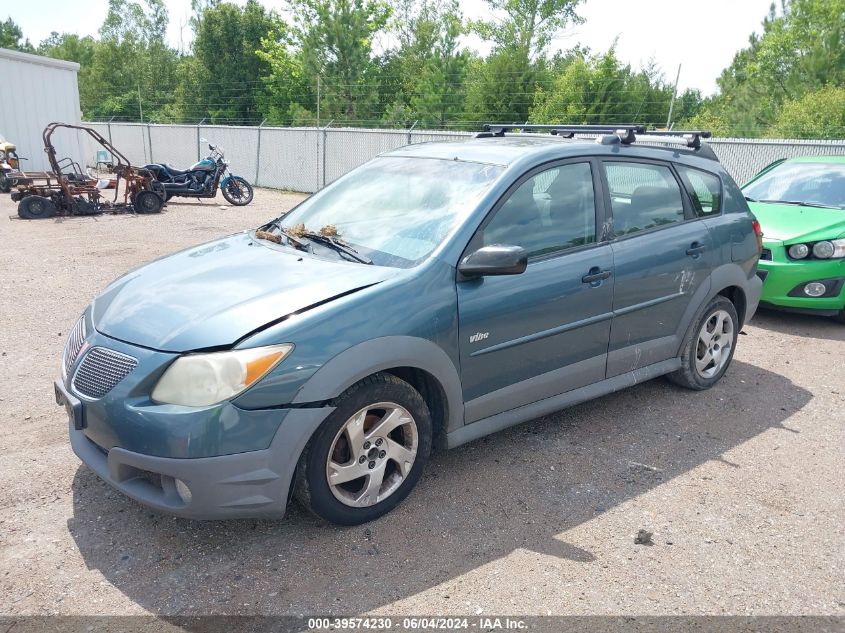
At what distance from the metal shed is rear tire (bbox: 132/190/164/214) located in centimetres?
767

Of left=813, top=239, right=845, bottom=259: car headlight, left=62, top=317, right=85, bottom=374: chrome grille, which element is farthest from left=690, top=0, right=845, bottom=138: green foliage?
left=62, top=317, right=85, bottom=374: chrome grille

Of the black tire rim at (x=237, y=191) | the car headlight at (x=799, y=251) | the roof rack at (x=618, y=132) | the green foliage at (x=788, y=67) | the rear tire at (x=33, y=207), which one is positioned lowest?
the rear tire at (x=33, y=207)

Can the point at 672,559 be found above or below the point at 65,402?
below

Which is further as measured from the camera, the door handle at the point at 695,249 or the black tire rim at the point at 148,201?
the black tire rim at the point at 148,201

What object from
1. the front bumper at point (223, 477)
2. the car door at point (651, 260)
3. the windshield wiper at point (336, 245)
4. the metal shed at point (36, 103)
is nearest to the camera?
the front bumper at point (223, 477)

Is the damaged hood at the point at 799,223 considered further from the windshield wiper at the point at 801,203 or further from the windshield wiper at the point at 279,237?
the windshield wiper at the point at 279,237

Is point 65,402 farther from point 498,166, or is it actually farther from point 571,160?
point 571,160

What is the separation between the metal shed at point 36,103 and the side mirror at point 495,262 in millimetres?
19541

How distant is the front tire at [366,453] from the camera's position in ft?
9.82

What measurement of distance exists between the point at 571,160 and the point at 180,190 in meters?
12.6

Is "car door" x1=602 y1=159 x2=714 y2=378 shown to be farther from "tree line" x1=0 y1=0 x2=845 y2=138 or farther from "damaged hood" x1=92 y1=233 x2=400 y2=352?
"tree line" x1=0 y1=0 x2=845 y2=138

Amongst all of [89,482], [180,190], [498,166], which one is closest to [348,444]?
[89,482]

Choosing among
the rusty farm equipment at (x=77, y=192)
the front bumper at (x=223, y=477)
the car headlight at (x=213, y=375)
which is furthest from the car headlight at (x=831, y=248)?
the rusty farm equipment at (x=77, y=192)

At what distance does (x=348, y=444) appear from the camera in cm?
311
